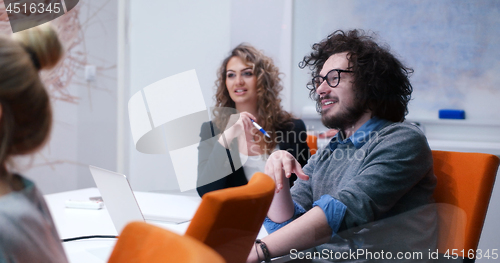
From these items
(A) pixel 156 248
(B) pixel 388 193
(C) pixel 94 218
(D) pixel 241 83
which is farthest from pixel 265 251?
(D) pixel 241 83

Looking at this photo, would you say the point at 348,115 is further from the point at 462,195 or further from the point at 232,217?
the point at 232,217

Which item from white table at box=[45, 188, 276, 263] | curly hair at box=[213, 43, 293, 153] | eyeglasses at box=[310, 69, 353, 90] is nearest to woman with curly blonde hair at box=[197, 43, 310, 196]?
curly hair at box=[213, 43, 293, 153]

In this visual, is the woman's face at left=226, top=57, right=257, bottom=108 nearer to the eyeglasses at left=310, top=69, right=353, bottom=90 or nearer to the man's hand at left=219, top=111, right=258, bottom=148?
the man's hand at left=219, top=111, right=258, bottom=148

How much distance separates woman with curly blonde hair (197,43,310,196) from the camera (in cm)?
128

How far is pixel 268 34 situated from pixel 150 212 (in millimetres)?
1516

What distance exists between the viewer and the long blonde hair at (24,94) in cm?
38

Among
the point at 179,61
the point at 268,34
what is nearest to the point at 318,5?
the point at 268,34

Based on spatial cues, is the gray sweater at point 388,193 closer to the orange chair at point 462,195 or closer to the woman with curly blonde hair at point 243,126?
the orange chair at point 462,195

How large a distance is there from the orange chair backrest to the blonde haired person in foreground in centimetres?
8

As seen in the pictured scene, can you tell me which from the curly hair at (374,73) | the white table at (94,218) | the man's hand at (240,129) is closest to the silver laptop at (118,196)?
the white table at (94,218)

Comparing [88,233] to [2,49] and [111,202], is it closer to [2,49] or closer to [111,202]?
[111,202]

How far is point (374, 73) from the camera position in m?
1.05

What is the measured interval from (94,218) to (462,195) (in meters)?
0.97

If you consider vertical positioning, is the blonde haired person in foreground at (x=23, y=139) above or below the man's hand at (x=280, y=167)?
above
